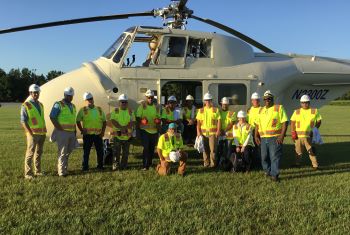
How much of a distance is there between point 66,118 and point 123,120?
1297 mm

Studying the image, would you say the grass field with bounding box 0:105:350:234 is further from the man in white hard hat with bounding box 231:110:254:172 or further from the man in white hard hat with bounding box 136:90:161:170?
the man in white hard hat with bounding box 136:90:161:170

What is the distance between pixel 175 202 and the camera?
608 cm

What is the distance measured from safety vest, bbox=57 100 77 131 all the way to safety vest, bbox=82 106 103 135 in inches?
15.2

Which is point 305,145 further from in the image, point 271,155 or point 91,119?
point 91,119

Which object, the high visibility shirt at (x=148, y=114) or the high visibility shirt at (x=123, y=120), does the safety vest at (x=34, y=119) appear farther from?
the high visibility shirt at (x=148, y=114)

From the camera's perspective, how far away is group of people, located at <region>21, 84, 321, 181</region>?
7.89m

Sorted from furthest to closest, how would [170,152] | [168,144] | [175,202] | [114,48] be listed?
[114,48]
[168,144]
[170,152]
[175,202]

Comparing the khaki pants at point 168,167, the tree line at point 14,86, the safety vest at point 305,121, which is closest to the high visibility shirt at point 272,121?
the safety vest at point 305,121

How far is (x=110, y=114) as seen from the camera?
8914 millimetres

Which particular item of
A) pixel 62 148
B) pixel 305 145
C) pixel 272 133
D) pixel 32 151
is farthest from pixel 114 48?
pixel 305 145

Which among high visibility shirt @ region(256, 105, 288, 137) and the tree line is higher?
the tree line

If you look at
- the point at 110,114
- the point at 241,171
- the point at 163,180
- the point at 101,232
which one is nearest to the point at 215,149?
the point at 241,171

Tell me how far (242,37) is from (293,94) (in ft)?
7.37

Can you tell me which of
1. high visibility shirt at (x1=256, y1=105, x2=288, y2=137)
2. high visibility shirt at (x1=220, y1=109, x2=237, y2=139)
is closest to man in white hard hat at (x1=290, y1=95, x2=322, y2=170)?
high visibility shirt at (x1=220, y1=109, x2=237, y2=139)
